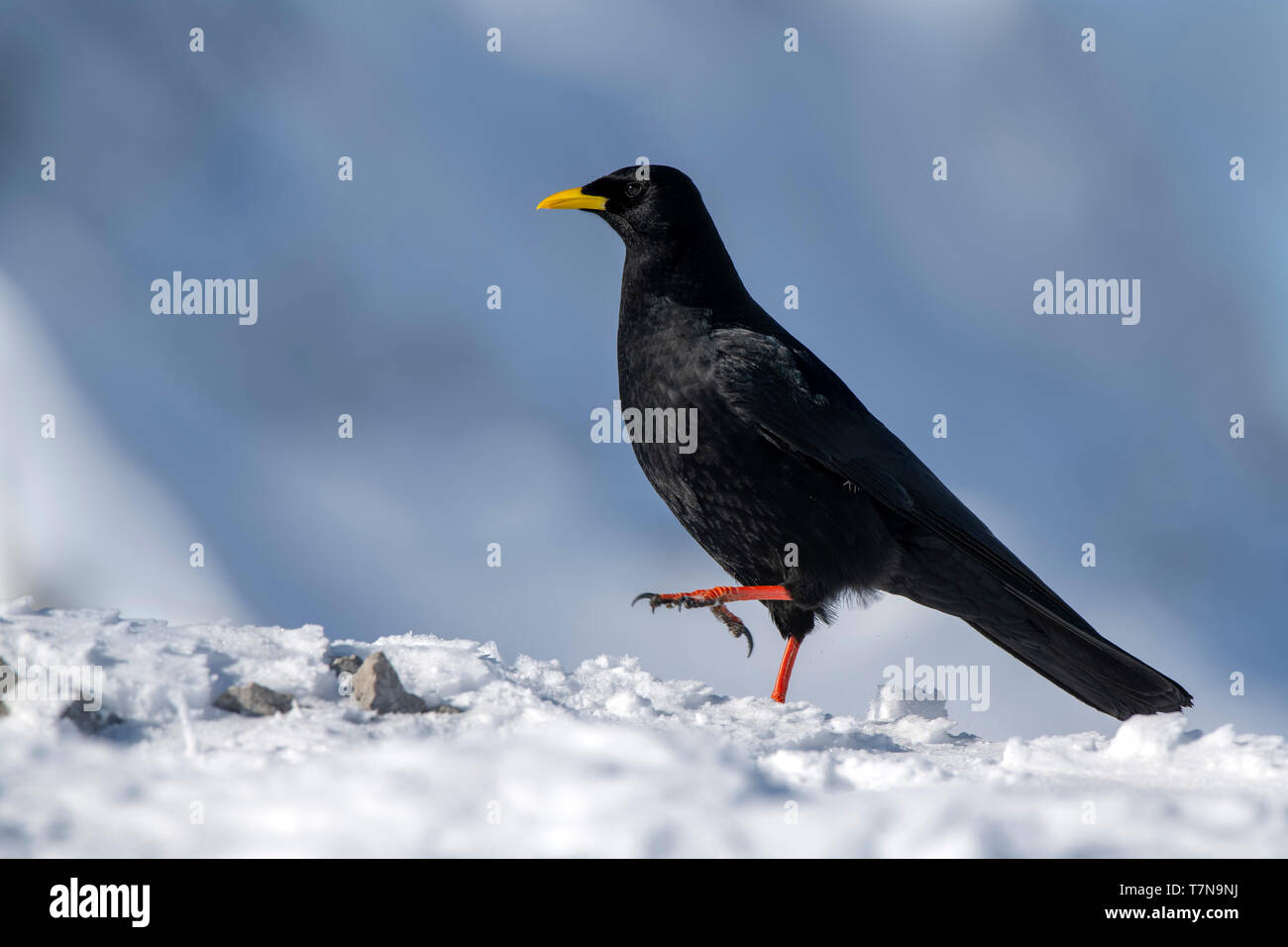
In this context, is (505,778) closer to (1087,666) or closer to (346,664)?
(346,664)

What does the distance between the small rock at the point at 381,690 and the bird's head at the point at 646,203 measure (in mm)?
3972

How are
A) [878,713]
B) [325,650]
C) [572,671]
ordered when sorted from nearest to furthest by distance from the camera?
[325,650] < [572,671] < [878,713]

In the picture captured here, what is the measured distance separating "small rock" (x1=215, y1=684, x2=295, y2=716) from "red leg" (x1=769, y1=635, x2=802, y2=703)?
355cm

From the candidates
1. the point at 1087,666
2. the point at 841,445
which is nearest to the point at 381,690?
the point at 841,445

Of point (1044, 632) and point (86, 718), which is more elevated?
point (86, 718)

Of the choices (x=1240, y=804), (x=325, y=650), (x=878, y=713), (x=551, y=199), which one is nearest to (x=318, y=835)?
(x=325, y=650)

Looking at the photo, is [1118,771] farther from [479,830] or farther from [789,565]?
[479,830]

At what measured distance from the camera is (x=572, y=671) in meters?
5.94

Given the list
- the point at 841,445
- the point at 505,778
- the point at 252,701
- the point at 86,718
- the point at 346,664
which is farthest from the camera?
the point at 841,445

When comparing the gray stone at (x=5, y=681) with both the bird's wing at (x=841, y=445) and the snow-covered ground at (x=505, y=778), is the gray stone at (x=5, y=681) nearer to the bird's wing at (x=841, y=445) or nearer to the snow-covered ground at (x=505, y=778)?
the snow-covered ground at (x=505, y=778)

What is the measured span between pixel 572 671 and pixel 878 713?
8.03ft

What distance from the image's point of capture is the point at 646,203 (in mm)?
7203

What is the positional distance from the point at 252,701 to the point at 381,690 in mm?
565

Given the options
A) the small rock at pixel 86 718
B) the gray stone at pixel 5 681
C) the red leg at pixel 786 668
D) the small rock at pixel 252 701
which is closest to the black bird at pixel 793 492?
the red leg at pixel 786 668
